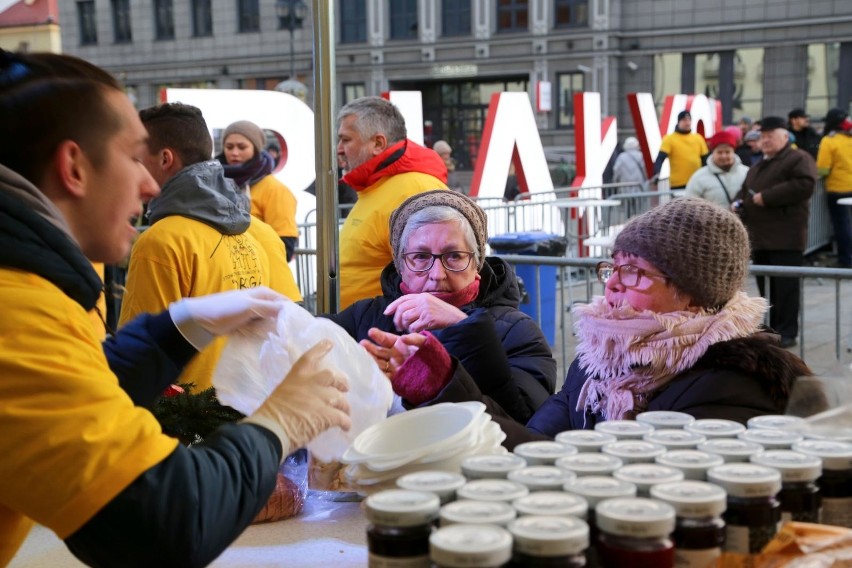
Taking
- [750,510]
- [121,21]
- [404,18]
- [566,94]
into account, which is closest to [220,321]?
[750,510]

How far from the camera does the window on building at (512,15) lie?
34166 millimetres

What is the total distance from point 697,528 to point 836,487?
0.36 meters

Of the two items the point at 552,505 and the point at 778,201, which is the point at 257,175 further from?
the point at 552,505

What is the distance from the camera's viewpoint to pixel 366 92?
36719mm

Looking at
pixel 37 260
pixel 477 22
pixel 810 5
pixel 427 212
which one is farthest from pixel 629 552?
pixel 477 22

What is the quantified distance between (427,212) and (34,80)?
71.0 inches

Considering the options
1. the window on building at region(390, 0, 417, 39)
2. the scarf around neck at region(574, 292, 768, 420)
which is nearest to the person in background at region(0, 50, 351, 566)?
the scarf around neck at region(574, 292, 768, 420)

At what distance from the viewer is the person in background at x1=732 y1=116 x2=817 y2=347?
26.8 ft

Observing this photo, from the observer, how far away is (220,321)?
204 cm

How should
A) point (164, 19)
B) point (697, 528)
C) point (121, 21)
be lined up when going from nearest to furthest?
point (697, 528) → point (164, 19) → point (121, 21)

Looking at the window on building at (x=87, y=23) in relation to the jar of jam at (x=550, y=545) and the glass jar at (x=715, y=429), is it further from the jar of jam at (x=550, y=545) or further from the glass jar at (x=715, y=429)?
the jar of jam at (x=550, y=545)

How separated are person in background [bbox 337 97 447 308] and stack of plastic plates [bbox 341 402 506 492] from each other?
261cm

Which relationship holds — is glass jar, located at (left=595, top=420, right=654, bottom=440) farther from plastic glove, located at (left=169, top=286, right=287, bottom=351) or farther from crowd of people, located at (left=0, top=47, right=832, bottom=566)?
plastic glove, located at (left=169, top=286, right=287, bottom=351)

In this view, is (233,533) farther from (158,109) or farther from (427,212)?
(158,109)
